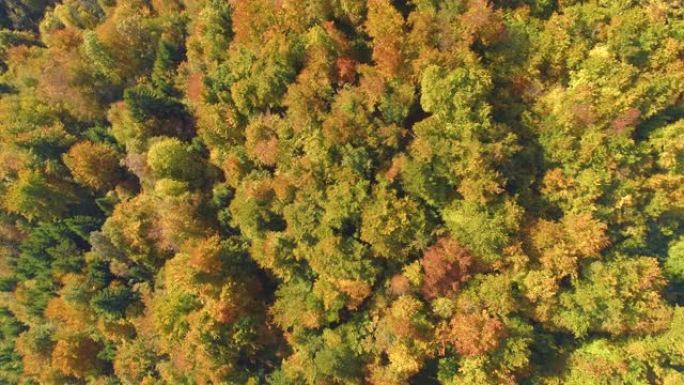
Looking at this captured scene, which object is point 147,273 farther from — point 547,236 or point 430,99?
point 547,236

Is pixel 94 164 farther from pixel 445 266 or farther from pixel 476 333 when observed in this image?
pixel 476 333

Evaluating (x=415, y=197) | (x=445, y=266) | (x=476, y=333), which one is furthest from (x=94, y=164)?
(x=476, y=333)

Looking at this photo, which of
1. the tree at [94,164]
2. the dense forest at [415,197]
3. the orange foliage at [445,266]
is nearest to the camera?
the dense forest at [415,197]

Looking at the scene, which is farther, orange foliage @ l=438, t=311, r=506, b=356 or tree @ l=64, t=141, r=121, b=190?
tree @ l=64, t=141, r=121, b=190

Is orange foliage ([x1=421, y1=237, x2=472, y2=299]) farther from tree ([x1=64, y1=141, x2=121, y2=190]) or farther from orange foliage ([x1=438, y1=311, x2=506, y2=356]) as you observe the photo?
tree ([x1=64, y1=141, x2=121, y2=190])

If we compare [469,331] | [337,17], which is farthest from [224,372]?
[337,17]

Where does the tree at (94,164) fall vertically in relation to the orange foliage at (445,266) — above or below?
above

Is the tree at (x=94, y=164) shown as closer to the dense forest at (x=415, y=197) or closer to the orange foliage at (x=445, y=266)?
the dense forest at (x=415, y=197)

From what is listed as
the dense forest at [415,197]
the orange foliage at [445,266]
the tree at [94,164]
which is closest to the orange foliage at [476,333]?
the dense forest at [415,197]

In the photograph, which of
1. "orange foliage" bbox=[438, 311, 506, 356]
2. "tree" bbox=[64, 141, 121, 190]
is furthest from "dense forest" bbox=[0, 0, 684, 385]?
"tree" bbox=[64, 141, 121, 190]

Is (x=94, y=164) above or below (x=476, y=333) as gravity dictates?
above
